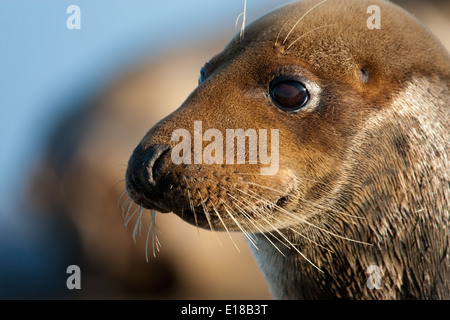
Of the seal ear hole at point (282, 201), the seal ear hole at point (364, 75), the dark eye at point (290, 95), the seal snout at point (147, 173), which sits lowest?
the seal ear hole at point (282, 201)

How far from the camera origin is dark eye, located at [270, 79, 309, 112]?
3807 millimetres

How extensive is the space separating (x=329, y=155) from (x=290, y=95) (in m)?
0.39

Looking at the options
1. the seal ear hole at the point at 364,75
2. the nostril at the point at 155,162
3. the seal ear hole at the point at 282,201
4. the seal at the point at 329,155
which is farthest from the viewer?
the seal ear hole at the point at 364,75

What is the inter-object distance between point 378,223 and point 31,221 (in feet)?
25.0

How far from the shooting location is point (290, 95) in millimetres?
3807

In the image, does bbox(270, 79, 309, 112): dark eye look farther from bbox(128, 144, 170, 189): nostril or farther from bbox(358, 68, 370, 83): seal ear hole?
bbox(128, 144, 170, 189): nostril

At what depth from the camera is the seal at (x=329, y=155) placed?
144 inches

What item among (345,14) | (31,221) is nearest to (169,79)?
(31,221)

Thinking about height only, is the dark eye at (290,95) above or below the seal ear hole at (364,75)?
below

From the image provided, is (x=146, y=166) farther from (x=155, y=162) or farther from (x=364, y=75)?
(x=364, y=75)

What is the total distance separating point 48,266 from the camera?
10.1 m

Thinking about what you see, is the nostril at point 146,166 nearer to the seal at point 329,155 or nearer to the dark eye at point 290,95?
the seal at point 329,155

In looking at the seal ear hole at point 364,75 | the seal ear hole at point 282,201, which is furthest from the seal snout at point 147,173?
the seal ear hole at point 364,75

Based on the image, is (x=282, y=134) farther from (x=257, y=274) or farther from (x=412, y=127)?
(x=257, y=274)
